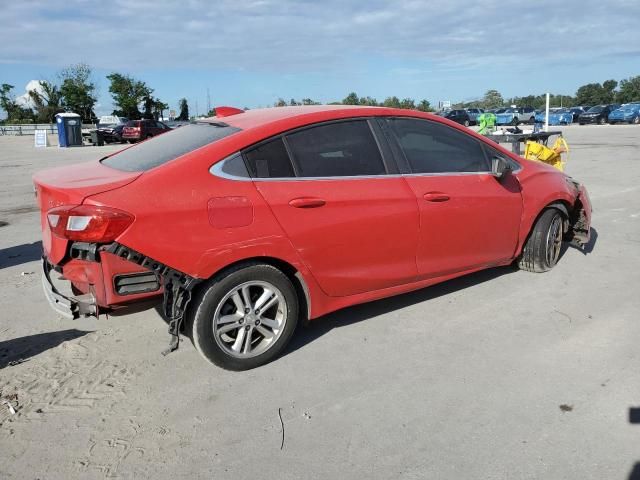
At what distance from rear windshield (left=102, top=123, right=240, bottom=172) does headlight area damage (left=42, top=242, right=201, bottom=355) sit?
24.3 inches

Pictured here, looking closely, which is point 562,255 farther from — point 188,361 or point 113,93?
point 113,93

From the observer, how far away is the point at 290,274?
146 inches

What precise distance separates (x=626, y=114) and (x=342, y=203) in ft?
145

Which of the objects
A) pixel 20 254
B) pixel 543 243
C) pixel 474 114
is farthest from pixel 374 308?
pixel 474 114

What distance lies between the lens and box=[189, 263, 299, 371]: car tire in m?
3.37

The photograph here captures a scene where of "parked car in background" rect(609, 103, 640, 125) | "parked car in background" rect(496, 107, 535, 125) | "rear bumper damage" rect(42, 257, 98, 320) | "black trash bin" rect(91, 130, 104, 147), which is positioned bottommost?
"rear bumper damage" rect(42, 257, 98, 320)

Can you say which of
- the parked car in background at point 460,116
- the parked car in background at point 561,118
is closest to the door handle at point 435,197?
the parked car in background at point 460,116

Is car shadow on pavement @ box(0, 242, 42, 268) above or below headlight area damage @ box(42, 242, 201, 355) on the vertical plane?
below

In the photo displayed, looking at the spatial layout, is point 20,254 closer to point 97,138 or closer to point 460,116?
point 97,138

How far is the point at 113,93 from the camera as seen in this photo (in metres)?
60.2

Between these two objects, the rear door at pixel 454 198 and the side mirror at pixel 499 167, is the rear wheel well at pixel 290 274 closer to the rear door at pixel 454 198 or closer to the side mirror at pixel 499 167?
the rear door at pixel 454 198

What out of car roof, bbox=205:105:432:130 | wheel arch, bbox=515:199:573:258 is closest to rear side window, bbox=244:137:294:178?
car roof, bbox=205:105:432:130

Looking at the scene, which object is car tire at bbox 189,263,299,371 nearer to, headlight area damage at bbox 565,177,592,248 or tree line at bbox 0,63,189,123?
headlight area damage at bbox 565,177,592,248

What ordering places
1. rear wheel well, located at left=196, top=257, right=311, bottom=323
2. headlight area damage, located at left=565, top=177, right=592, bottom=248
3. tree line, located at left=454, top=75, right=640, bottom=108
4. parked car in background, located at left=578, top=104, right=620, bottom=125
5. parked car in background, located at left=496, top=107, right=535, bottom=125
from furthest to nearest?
tree line, located at left=454, top=75, right=640, bottom=108 < parked car in background, located at left=496, top=107, right=535, bottom=125 < parked car in background, located at left=578, top=104, right=620, bottom=125 < headlight area damage, located at left=565, top=177, right=592, bottom=248 < rear wheel well, located at left=196, top=257, right=311, bottom=323
